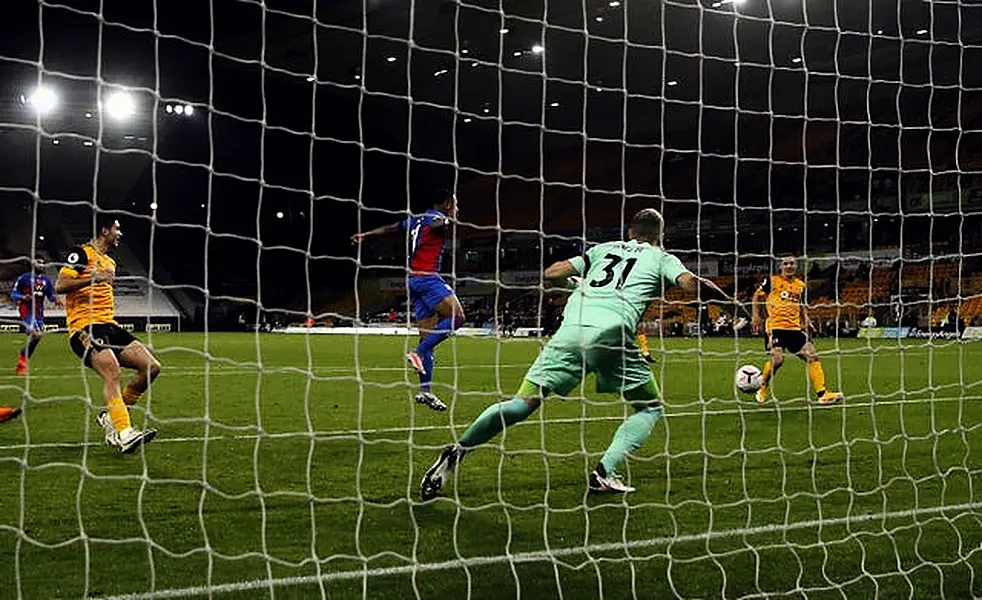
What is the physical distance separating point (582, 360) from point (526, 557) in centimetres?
124

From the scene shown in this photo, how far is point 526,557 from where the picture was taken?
4.73 m

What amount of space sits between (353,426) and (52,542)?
15.2 feet

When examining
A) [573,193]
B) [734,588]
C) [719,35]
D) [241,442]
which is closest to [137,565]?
[734,588]

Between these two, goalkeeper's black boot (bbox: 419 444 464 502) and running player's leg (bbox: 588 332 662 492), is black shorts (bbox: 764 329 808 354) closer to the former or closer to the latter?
running player's leg (bbox: 588 332 662 492)

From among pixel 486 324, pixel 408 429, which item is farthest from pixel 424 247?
pixel 486 324

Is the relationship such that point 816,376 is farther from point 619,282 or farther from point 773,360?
point 619,282

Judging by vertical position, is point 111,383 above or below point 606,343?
below

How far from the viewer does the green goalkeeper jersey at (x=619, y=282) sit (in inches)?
225

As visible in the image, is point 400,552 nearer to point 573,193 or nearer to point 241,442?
point 241,442

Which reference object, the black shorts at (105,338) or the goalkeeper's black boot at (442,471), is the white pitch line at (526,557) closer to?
the goalkeeper's black boot at (442,471)

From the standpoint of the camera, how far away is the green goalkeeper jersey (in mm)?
5715

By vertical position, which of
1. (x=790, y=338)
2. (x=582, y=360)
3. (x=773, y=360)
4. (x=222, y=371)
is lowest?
(x=222, y=371)

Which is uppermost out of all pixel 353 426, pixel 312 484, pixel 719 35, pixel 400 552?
pixel 719 35

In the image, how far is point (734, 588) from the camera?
4395mm
